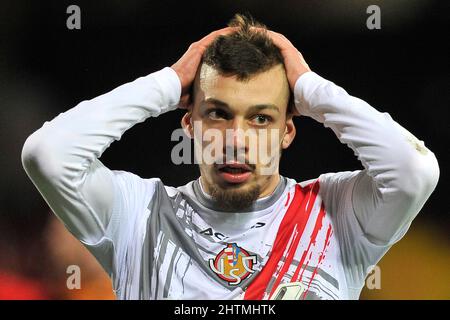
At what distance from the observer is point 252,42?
2084 mm

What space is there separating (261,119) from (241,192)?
229 mm

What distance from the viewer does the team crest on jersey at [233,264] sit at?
195 cm

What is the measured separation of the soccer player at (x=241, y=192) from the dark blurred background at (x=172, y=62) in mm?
536

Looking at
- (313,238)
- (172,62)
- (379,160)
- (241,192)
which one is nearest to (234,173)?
(241,192)

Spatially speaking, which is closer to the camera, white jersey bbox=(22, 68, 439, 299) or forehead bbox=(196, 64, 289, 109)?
white jersey bbox=(22, 68, 439, 299)

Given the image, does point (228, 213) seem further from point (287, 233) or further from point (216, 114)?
point (216, 114)

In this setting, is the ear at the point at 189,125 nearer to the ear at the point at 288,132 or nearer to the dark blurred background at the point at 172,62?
the ear at the point at 288,132

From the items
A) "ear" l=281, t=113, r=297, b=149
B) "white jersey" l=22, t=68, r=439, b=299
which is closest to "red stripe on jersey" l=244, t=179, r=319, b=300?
"white jersey" l=22, t=68, r=439, b=299

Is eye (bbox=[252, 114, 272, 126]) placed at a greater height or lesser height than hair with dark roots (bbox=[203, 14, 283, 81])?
lesser

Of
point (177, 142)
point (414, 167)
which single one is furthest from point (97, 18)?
point (414, 167)

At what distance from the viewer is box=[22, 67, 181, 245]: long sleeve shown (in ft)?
5.79

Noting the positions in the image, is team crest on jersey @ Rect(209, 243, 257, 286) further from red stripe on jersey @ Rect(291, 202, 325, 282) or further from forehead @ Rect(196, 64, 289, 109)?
forehead @ Rect(196, 64, 289, 109)

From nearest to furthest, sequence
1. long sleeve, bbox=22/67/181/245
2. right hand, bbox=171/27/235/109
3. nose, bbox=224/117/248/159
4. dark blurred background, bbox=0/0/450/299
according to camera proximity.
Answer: long sleeve, bbox=22/67/181/245 → nose, bbox=224/117/248/159 → right hand, bbox=171/27/235/109 → dark blurred background, bbox=0/0/450/299

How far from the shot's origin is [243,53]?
204 cm
